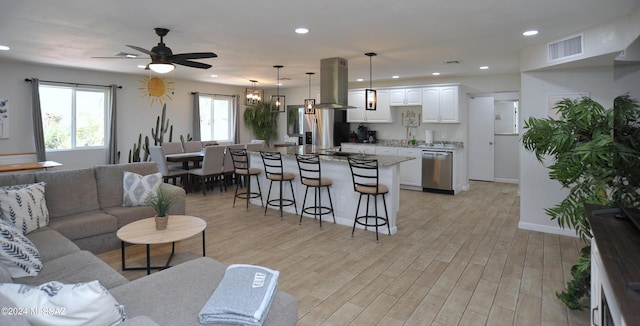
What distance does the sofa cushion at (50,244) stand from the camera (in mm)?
2688

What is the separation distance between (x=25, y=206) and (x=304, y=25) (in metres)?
3.16

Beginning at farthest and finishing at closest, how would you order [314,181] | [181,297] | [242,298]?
[314,181]
[181,297]
[242,298]

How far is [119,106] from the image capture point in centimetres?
809

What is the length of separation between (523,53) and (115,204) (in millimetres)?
5573

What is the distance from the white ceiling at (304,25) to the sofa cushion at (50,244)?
2.07 meters

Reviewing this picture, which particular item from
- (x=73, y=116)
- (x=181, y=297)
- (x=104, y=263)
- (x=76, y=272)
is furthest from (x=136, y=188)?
(x=73, y=116)

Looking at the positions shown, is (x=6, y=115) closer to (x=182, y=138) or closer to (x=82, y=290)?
(x=182, y=138)

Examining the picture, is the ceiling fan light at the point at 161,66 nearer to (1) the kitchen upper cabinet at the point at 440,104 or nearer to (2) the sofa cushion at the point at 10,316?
(2) the sofa cushion at the point at 10,316

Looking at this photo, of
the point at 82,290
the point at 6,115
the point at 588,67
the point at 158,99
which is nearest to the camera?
the point at 82,290

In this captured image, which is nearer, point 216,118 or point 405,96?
point 405,96

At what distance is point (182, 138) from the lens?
923 cm

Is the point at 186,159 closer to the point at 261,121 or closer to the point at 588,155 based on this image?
the point at 261,121

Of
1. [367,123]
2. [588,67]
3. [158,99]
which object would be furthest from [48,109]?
[588,67]

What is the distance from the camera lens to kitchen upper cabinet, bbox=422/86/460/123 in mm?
7520
